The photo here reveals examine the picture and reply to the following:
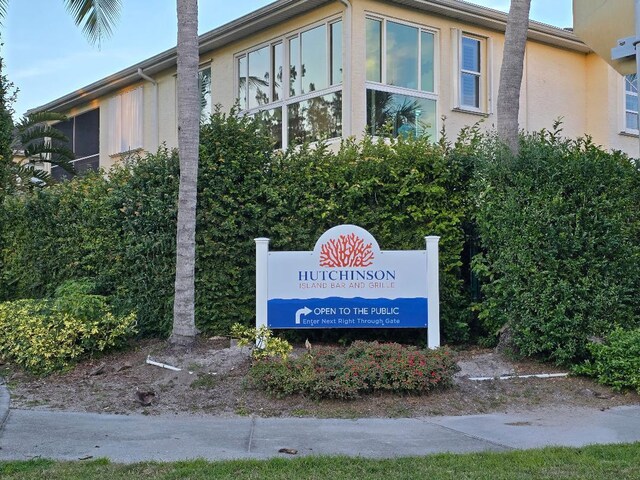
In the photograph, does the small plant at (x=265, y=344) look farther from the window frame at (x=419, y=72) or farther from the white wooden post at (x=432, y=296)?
the window frame at (x=419, y=72)

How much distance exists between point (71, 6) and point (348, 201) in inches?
268

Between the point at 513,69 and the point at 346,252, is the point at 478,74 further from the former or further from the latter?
the point at 346,252

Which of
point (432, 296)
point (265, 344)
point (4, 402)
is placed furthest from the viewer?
point (432, 296)

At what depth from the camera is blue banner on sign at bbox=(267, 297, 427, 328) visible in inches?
373

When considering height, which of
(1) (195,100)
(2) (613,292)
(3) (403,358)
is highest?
(1) (195,100)

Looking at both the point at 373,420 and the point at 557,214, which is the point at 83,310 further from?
the point at 557,214

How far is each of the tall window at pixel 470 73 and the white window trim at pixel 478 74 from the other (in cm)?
4

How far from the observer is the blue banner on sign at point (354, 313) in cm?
947

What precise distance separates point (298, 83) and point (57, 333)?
27.6ft

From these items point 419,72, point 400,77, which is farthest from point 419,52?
point 400,77

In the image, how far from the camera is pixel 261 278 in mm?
9539

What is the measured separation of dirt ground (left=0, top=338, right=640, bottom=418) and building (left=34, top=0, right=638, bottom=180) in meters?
5.38

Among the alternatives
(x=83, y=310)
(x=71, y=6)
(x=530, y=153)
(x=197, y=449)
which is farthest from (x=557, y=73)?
(x=197, y=449)

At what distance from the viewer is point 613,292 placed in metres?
8.55
